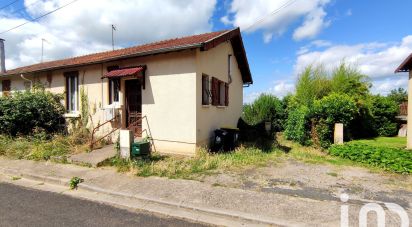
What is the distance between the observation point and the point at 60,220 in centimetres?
376

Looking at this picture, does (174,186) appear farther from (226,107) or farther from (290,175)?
(226,107)

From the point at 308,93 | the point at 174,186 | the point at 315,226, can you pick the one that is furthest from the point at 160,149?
the point at 308,93

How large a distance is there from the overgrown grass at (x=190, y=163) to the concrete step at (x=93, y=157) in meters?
0.39

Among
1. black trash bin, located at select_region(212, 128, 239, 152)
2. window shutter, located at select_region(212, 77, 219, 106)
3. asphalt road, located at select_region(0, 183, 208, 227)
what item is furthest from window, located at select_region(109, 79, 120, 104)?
asphalt road, located at select_region(0, 183, 208, 227)

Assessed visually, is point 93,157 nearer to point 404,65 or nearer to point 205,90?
point 205,90

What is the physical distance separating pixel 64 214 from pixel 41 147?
18.2 feet

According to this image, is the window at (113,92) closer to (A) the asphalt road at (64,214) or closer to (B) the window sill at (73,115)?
(B) the window sill at (73,115)

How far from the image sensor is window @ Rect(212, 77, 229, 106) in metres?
9.80

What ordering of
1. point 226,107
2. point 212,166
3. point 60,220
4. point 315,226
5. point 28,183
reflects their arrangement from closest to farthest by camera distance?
point 315,226 → point 60,220 → point 28,183 → point 212,166 → point 226,107

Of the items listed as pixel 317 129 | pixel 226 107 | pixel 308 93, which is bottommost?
pixel 317 129

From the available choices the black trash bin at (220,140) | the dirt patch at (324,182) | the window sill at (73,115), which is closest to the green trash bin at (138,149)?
the dirt patch at (324,182)

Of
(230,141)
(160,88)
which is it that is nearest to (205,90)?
(160,88)

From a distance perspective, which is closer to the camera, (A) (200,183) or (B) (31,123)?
(A) (200,183)

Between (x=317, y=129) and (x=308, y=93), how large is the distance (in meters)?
6.35
